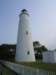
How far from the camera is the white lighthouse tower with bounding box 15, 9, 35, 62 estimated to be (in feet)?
95.5

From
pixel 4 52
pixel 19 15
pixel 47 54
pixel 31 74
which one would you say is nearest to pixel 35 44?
pixel 4 52

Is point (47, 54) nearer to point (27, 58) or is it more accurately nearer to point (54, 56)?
point (54, 56)

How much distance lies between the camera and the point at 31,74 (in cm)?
1005

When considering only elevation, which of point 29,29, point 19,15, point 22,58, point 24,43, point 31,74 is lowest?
point 31,74

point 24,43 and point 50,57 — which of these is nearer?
point 50,57

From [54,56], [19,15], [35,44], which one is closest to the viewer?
[54,56]

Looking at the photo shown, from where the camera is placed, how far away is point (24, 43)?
96.3 feet

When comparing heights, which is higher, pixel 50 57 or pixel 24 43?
pixel 24 43

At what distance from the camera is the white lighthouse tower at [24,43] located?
29.1 metres

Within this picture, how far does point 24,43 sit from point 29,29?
297 cm

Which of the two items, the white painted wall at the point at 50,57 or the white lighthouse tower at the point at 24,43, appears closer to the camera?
the white painted wall at the point at 50,57

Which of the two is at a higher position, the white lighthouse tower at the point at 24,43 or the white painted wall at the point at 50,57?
the white lighthouse tower at the point at 24,43

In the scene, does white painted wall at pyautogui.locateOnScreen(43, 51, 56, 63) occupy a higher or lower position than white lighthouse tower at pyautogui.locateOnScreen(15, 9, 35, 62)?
lower

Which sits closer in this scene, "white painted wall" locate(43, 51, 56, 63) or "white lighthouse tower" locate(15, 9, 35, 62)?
"white painted wall" locate(43, 51, 56, 63)
